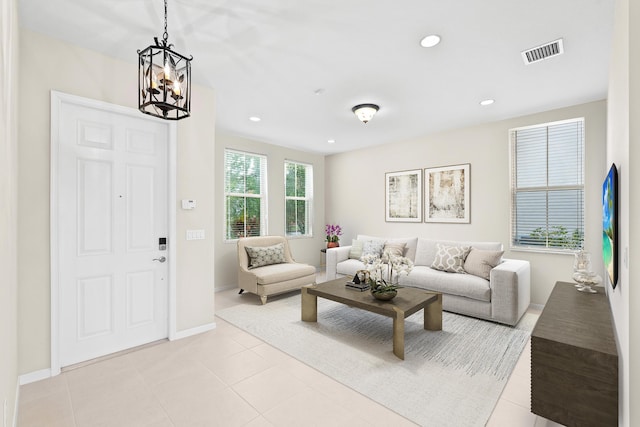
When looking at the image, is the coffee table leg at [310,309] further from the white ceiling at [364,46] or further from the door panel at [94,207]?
the white ceiling at [364,46]

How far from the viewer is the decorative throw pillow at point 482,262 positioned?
12.4 ft

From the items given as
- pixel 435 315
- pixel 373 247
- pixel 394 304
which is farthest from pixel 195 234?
pixel 373 247

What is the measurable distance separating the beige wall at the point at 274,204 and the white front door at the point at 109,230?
205 centimetres

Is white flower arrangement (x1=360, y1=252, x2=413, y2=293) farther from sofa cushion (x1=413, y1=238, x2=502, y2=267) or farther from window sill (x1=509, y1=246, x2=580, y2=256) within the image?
window sill (x1=509, y1=246, x2=580, y2=256)

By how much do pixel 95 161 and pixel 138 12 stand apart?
1.31 metres

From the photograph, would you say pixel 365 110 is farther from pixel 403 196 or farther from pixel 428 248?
pixel 428 248

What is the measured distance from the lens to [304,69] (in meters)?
2.89

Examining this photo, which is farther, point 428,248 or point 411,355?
point 428,248

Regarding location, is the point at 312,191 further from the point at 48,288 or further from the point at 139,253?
the point at 48,288

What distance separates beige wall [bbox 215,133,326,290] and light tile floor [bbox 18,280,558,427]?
7.96 feet

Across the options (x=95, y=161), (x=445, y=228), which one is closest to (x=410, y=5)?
(x=95, y=161)

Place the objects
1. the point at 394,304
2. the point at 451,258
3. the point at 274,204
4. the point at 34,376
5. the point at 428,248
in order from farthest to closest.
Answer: the point at 274,204 → the point at 428,248 → the point at 451,258 → the point at 394,304 → the point at 34,376

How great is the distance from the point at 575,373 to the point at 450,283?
86.3 inches

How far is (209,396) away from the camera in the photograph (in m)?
2.17
